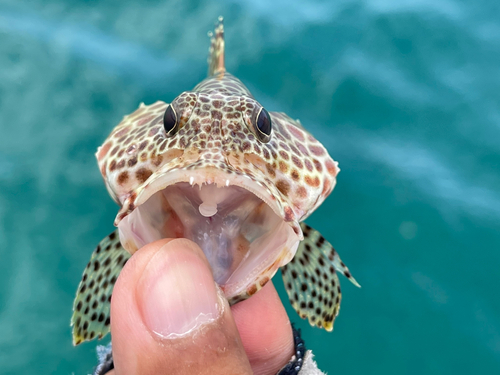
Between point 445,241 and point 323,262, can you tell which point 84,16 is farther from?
point 445,241

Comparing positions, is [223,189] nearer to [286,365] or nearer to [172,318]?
[172,318]

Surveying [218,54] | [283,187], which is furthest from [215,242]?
[218,54]

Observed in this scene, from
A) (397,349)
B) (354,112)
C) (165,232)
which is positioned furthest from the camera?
(354,112)

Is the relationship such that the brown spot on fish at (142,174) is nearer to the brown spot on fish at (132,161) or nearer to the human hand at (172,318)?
the brown spot on fish at (132,161)

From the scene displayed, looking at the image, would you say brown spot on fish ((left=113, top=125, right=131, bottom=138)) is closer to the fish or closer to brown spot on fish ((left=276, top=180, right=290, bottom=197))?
the fish

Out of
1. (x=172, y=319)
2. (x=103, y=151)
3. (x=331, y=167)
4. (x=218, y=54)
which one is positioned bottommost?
(x=172, y=319)

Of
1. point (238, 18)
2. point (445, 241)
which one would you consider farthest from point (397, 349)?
point (238, 18)

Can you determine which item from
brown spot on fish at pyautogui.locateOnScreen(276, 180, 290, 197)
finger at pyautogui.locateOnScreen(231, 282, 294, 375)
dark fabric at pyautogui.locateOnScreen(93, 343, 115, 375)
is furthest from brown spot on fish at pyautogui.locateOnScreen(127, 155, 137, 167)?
finger at pyautogui.locateOnScreen(231, 282, 294, 375)
